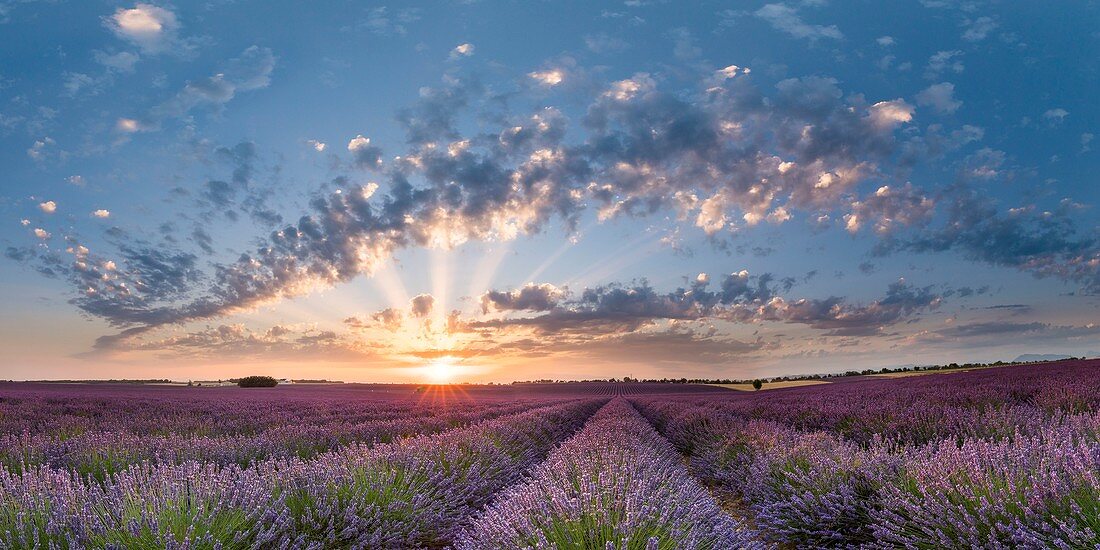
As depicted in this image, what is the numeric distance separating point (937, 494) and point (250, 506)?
4.66m

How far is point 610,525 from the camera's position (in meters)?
3.12

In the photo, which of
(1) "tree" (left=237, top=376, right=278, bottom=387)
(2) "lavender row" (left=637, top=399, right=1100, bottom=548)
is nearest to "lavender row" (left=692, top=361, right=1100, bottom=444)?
(2) "lavender row" (left=637, top=399, right=1100, bottom=548)

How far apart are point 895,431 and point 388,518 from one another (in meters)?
7.70

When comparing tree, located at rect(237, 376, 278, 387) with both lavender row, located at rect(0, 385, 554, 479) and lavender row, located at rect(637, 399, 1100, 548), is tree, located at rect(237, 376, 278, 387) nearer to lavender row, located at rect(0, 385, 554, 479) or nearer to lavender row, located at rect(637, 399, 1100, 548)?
lavender row, located at rect(0, 385, 554, 479)

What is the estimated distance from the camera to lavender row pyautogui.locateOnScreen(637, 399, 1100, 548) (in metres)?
3.13

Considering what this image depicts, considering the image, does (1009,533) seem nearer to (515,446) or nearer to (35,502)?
(35,502)

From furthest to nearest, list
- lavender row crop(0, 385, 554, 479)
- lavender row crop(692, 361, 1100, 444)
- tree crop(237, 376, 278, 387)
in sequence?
tree crop(237, 376, 278, 387) → lavender row crop(692, 361, 1100, 444) → lavender row crop(0, 385, 554, 479)

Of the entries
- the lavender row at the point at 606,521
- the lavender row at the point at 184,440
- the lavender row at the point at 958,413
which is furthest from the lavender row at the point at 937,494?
the lavender row at the point at 184,440

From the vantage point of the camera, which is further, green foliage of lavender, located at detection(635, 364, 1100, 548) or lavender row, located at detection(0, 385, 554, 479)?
lavender row, located at detection(0, 385, 554, 479)

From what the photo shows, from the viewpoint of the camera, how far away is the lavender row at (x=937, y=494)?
123 inches

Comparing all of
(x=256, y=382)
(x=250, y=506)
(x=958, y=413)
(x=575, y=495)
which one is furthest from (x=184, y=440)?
(x=256, y=382)

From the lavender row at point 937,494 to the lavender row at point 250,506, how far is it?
3271 millimetres

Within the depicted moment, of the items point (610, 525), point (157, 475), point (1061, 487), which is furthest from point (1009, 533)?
point (157, 475)

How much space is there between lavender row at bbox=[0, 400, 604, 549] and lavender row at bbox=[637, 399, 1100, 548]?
10.7 feet
